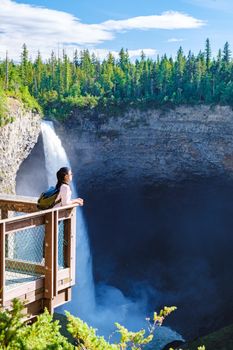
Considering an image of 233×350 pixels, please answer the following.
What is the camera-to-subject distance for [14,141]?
30453mm

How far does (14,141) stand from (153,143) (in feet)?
60.3

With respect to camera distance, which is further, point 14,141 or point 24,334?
point 14,141

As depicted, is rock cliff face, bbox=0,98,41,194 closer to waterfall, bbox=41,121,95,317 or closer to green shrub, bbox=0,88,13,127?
green shrub, bbox=0,88,13,127

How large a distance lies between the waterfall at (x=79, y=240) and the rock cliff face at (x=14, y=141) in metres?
5.09

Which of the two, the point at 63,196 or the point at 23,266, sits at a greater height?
the point at 63,196

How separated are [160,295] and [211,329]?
228 inches

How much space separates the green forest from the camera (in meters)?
46.5

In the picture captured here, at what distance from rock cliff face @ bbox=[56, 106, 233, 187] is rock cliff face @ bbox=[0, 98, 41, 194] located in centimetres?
1198

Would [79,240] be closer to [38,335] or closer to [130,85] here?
[130,85]

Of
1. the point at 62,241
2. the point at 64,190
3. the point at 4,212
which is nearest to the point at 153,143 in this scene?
the point at 4,212

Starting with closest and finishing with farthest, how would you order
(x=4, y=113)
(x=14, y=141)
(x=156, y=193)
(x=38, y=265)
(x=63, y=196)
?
(x=38, y=265), (x=63, y=196), (x=4, y=113), (x=14, y=141), (x=156, y=193)

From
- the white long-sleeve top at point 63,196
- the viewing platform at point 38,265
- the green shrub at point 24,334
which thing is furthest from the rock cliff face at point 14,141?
the green shrub at point 24,334

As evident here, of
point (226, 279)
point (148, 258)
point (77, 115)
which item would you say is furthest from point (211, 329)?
point (77, 115)

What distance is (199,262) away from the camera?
1737 inches
